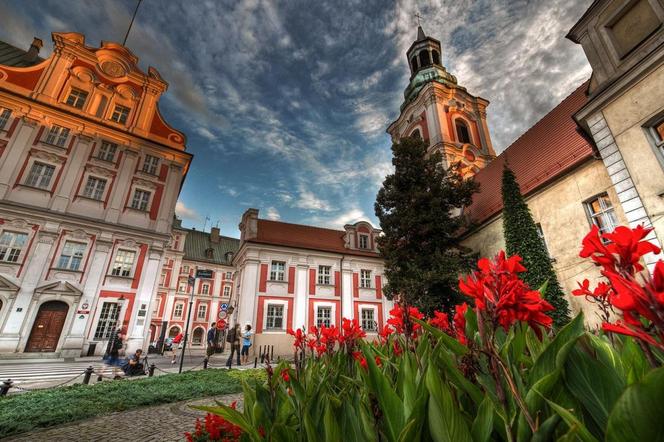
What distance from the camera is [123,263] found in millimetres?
17688

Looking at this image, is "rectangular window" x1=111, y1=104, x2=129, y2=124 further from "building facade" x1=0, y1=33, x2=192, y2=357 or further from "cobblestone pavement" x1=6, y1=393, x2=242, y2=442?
"cobblestone pavement" x1=6, y1=393, x2=242, y2=442

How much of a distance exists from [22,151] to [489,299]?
25411mm

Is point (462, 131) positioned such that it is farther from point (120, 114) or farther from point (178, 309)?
point (178, 309)

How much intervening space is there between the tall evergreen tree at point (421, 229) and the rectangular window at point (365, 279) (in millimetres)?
8388

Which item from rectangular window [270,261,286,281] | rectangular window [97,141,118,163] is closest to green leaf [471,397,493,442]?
rectangular window [270,261,286,281]

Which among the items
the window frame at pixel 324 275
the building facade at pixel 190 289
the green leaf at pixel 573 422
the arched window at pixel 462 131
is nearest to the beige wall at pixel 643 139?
the green leaf at pixel 573 422

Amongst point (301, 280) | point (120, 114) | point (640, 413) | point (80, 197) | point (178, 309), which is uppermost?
point (120, 114)

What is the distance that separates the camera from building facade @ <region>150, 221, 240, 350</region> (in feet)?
123

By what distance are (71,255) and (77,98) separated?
475 inches

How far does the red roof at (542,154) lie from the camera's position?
12.1 meters

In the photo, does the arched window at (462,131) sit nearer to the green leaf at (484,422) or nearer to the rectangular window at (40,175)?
the green leaf at (484,422)

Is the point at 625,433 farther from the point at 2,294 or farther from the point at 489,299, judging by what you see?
the point at 2,294

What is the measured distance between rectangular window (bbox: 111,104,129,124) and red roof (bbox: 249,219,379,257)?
12833 millimetres

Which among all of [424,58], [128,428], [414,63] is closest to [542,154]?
[128,428]
